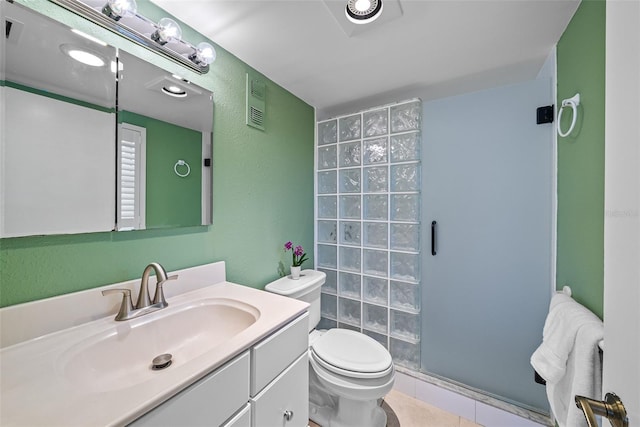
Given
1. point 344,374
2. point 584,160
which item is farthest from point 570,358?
point 344,374

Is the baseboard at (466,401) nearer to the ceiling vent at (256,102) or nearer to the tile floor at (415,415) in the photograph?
the tile floor at (415,415)

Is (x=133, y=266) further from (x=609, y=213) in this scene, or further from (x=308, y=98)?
(x=308, y=98)

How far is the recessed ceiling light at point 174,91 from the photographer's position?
110cm

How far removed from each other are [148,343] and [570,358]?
1491 mm

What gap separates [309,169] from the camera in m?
2.07

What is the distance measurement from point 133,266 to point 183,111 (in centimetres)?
72

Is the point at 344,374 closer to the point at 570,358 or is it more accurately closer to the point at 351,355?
the point at 351,355

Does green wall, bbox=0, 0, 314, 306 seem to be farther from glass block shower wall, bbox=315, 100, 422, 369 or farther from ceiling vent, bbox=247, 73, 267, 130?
glass block shower wall, bbox=315, 100, 422, 369

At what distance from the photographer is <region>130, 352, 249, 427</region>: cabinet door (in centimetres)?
57

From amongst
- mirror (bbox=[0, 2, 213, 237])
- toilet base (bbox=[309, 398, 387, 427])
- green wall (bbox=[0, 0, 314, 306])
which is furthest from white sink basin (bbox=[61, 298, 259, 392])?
toilet base (bbox=[309, 398, 387, 427])

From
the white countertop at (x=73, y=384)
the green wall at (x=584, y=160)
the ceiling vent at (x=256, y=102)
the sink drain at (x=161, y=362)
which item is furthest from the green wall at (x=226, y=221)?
the green wall at (x=584, y=160)

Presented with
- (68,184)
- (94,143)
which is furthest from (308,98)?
(68,184)

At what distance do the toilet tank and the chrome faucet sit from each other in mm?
636

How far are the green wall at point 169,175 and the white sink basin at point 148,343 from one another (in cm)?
40
